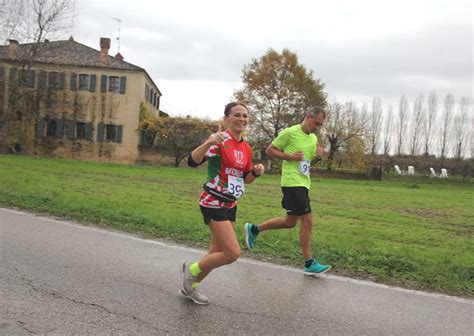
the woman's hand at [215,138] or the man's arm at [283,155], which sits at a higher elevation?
the woman's hand at [215,138]

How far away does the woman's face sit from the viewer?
4785mm

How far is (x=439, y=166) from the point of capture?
48.7m

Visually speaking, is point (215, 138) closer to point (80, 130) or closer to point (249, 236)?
point (249, 236)

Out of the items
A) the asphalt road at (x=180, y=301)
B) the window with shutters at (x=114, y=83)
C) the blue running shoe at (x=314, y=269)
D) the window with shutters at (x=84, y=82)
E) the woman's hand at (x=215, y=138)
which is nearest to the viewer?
the asphalt road at (x=180, y=301)

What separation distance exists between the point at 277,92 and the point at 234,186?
45323mm

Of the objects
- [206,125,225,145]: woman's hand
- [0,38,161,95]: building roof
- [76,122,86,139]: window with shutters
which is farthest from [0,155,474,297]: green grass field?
[0,38,161,95]: building roof

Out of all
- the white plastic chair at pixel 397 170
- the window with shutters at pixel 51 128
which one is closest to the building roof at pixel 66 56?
the window with shutters at pixel 51 128

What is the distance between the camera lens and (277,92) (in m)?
49.2

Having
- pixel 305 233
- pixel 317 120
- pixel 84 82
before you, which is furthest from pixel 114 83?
pixel 305 233

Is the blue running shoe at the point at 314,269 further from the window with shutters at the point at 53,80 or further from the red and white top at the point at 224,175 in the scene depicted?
the window with shutters at the point at 53,80

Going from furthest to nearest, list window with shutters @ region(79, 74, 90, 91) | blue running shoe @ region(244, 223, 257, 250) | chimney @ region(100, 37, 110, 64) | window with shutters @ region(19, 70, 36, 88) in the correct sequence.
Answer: chimney @ region(100, 37, 110, 64) < window with shutters @ region(79, 74, 90, 91) < window with shutters @ region(19, 70, 36, 88) < blue running shoe @ region(244, 223, 257, 250)

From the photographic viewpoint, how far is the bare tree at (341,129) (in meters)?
47.7

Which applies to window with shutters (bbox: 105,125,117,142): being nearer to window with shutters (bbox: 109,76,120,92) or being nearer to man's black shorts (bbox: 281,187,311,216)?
window with shutters (bbox: 109,76,120,92)

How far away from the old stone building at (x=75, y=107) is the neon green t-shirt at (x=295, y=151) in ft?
121
